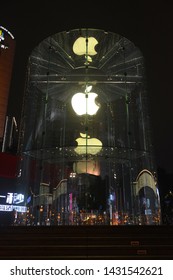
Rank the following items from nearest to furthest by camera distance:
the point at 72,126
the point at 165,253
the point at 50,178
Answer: the point at 165,253, the point at 50,178, the point at 72,126

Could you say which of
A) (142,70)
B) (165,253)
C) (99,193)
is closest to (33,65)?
(142,70)

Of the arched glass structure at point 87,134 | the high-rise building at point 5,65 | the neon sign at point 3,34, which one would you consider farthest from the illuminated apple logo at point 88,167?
the neon sign at point 3,34

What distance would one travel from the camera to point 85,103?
11.6 m

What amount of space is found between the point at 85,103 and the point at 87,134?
1424 mm

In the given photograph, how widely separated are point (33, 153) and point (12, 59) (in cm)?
1582

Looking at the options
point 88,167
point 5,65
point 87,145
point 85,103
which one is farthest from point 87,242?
point 5,65

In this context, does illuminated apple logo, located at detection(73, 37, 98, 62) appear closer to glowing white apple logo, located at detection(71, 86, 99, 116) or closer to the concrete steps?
glowing white apple logo, located at detection(71, 86, 99, 116)

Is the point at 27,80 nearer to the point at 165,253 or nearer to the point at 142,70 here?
the point at 142,70

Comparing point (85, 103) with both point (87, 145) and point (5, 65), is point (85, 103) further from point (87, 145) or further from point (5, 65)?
point (5, 65)

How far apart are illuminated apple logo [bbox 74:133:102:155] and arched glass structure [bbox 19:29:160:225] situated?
0.04 meters

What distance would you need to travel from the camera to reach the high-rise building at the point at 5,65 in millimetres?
21938

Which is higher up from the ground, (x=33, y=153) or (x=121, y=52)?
(x=121, y=52)

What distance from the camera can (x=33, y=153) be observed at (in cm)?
1134

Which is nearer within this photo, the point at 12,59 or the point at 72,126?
the point at 72,126
